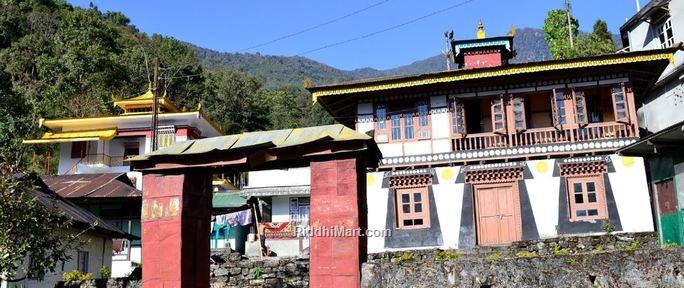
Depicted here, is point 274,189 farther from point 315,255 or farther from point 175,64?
point 175,64

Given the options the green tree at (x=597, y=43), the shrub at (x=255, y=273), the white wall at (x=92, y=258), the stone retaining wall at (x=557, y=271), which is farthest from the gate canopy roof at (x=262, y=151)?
the green tree at (x=597, y=43)

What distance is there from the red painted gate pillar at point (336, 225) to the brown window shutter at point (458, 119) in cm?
1451

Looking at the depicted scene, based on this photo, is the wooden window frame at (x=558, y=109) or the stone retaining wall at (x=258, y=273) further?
the wooden window frame at (x=558, y=109)

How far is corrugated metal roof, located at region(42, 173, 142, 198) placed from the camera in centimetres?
2736

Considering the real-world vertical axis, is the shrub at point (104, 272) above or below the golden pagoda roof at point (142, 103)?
below

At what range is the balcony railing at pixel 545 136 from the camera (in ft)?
71.3

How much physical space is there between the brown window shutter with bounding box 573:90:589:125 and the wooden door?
3.38 metres

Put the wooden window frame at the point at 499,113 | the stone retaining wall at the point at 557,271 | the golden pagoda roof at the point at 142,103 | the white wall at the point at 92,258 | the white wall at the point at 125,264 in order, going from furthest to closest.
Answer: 1. the golden pagoda roof at the point at 142,103
2. the white wall at the point at 125,264
3. the wooden window frame at the point at 499,113
4. the white wall at the point at 92,258
5. the stone retaining wall at the point at 557,271

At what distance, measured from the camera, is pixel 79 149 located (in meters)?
39.4

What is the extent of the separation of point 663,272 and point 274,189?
1954 centimetres

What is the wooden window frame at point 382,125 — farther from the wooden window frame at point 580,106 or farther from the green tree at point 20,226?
the green tree at point 20,226

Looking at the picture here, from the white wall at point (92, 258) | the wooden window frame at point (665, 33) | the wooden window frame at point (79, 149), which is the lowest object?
the white wall at point (92, 258)

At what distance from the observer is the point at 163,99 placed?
127ft

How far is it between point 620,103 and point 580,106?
1.33m
